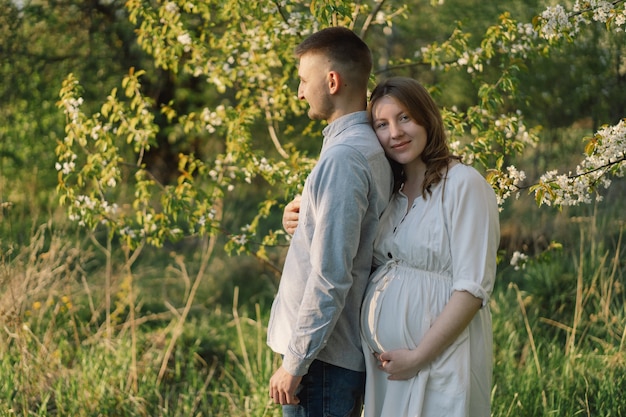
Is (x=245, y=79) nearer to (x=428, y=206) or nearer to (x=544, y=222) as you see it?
(x=428, y=206)

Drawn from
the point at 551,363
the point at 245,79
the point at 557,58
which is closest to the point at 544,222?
the point at 557,58

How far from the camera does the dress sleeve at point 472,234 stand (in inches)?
95.0

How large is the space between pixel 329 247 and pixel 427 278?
0.33 m

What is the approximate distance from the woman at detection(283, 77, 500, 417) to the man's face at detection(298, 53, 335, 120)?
0.15 m

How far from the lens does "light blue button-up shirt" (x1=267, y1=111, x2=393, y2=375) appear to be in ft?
8.01

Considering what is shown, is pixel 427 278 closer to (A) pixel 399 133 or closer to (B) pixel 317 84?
(A) pixel 399 133

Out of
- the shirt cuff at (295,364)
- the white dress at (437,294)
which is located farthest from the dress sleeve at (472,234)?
the shirt cuff at (295,364)

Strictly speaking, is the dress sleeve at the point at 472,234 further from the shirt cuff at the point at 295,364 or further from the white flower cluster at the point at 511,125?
the white flower cluster at the point at 511,125

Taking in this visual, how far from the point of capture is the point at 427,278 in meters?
2.55

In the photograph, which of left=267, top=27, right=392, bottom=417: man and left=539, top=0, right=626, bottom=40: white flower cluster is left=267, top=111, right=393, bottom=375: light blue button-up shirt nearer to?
left=267, top=27, right=392, bottom=417: man

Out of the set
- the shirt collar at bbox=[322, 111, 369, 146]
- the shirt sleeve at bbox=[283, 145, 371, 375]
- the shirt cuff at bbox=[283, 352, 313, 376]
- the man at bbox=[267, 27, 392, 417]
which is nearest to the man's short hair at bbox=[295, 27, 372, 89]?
the man at bbox=[267, 27, 392, 417]

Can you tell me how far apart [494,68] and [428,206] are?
7.47 metres

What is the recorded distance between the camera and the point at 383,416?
259cm

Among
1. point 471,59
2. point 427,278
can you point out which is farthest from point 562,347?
point 427,278
